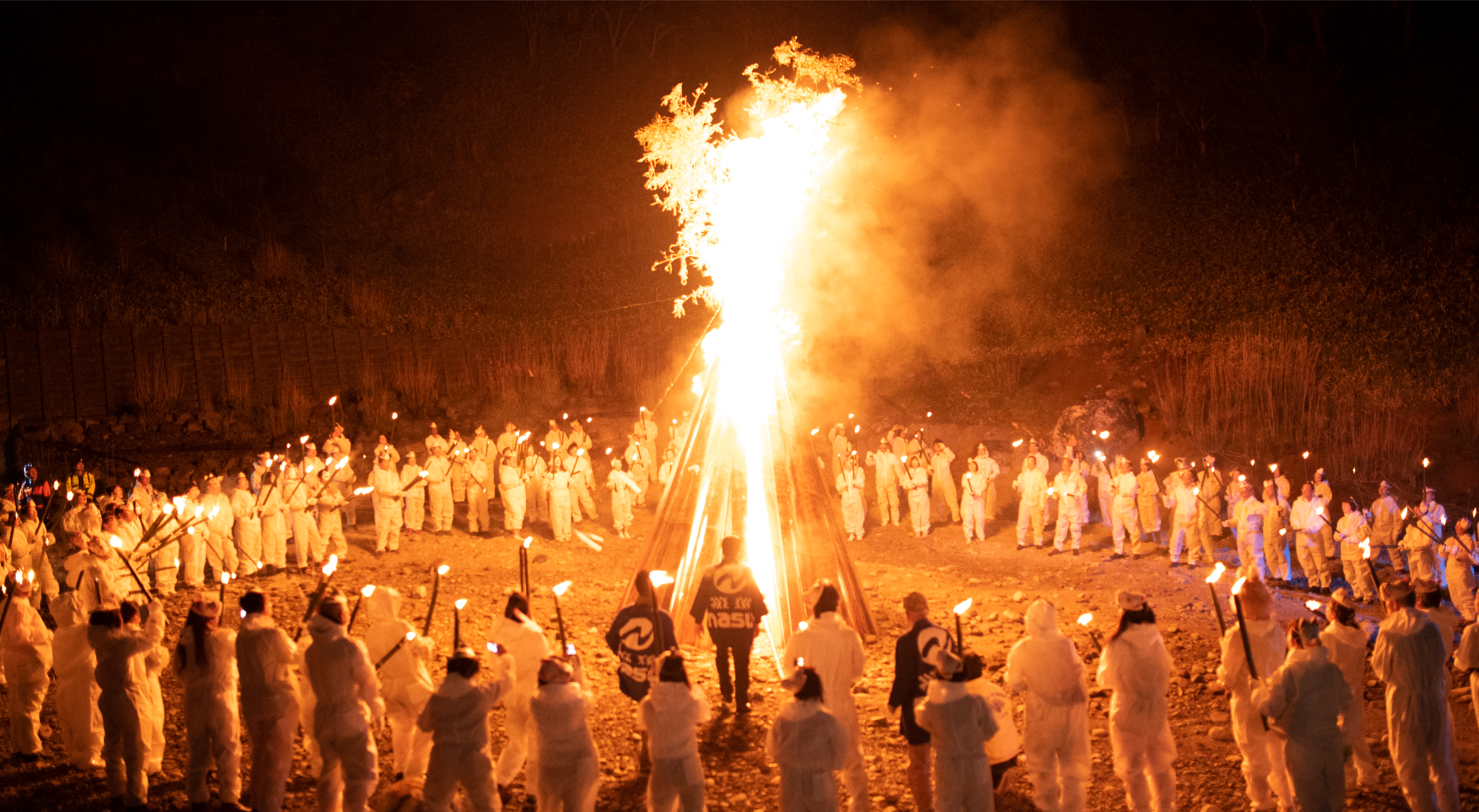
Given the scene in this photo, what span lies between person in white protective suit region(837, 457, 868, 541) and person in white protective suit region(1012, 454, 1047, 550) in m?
2.54

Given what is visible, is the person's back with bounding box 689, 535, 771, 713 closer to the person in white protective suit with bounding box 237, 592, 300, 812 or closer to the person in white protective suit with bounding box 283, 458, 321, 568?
the person in white protective suit with bounding box 237, 592, 300, 812

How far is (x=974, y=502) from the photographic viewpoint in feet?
60.3

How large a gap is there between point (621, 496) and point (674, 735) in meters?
11.7

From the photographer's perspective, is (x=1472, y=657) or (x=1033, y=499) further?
(x=1033, y=499)

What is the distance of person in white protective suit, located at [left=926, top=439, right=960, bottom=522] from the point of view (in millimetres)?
19688

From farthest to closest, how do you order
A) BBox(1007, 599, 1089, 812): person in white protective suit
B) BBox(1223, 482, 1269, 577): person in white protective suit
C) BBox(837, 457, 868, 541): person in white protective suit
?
BBox(837, 457, 868, 541): person in white protective suit
BBox(1223, 482, 1269, 577): person in white protective suit
BBox(1007, 599, 1089, 812): person in white protective suit

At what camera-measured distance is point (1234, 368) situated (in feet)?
76.8

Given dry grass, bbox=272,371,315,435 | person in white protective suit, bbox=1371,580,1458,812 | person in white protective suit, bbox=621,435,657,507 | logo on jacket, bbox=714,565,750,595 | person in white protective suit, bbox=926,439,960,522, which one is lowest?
person in white protective suit, bbox=1371,580,1458,812

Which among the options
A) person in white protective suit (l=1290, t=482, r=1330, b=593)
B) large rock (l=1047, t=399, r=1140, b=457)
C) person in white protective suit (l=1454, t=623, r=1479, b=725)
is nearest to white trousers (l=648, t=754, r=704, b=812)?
person in white protective suit (l=1454, t=623, r=1479, b=725)

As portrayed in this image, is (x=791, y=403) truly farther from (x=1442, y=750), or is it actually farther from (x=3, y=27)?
(x=3, y=27)

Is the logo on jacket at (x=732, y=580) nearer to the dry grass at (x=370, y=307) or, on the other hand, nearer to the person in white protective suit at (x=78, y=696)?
the person in white protective suit at (x=78, y=696)

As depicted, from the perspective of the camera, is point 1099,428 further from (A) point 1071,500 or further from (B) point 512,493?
(B) point 512,493

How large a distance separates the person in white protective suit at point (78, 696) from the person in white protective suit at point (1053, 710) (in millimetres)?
6967

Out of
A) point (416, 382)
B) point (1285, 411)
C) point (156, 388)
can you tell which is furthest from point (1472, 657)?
point (156, 388)
